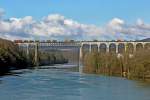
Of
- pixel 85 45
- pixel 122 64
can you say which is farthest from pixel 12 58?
pixel 85 45

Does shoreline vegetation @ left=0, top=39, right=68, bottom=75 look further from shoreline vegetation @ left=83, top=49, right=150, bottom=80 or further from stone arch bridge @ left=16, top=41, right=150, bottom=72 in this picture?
shoreline vegetation @ left=83, top=49, right=150, bottom=80

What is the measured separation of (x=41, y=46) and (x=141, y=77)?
354ft

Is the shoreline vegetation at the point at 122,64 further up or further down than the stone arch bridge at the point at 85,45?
further down

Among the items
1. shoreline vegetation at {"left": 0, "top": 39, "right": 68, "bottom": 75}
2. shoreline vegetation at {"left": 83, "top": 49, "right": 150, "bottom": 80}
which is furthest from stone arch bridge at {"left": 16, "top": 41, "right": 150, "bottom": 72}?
shoreline vegetation at {"left": 83, "top": 49, "right": 150, "bottom": 80}

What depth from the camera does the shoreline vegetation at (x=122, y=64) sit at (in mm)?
74562

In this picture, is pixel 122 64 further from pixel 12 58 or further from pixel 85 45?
pixel 85 45

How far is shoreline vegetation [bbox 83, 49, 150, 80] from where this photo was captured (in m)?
74.6

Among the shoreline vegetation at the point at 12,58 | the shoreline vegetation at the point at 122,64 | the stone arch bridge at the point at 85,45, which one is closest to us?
the shoreline vegetation at the point at 122,64

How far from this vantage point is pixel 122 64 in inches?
3440

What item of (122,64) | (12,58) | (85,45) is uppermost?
(85,45)

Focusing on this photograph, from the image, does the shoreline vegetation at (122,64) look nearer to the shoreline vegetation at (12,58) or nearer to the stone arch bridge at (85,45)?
the shoreline vegetation at (12,58)

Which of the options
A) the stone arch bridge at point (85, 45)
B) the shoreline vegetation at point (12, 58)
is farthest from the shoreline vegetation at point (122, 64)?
the stone arch bridge at point (85, 45)

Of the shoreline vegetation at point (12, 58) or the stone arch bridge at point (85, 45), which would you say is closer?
the shoreline vegetation at point (12, 58)

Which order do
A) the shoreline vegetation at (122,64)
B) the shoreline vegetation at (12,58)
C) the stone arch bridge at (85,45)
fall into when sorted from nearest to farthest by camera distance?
the shoreline vegetation at (122,64), the shoreline vegetation at (12,58), the stone arch bridge at (85,45)
